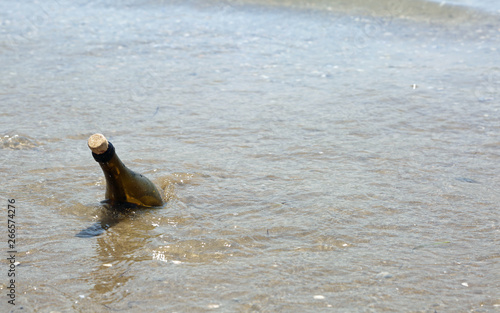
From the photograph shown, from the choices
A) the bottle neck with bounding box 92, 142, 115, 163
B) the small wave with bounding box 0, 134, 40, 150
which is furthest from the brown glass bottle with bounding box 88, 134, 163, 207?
the small wave with bounding box 0, 134, 40, 150

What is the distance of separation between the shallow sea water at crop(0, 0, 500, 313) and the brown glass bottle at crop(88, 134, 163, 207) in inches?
3.4

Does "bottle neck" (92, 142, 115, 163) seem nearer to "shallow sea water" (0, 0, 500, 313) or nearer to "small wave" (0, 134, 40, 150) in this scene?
"shallow sea water" (0, 0, 500, 313)

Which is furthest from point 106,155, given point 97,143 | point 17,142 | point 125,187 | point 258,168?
point 17,142

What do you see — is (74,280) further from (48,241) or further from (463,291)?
(463,291)

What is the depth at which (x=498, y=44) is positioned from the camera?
6.61 metres

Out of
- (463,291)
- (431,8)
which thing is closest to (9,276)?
(463,291)

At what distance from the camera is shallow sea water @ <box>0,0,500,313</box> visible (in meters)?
2.35

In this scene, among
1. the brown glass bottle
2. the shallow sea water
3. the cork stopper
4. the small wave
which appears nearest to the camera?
the shallow sea water

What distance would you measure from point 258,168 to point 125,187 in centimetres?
96

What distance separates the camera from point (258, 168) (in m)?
3.53

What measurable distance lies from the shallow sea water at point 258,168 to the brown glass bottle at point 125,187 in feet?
0.29

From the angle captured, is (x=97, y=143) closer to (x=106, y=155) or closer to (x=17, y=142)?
(x=106, y=155)

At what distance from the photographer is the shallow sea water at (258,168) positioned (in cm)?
235

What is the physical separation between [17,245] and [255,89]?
2909 mm
